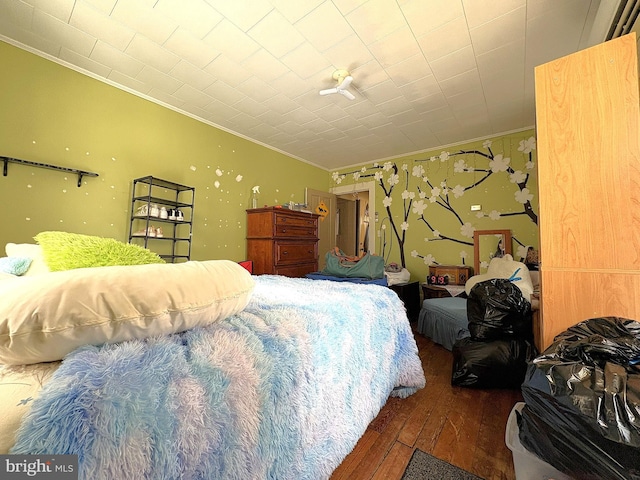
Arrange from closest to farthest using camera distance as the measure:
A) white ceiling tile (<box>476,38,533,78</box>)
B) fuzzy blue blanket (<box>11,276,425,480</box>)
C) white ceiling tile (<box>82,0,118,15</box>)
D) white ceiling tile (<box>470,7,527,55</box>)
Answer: fuzzy blue blanket (<box>11,276,425,480</box>), white ceiling tile (<box>82,0,118,15</box>), white ceiling tile (<box>470,7,527,55</box>), white ceiling tile (<box>476,38,533,78</box>)

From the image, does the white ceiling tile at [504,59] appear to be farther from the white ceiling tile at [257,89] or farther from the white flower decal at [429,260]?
the white flower decal at [429,260]

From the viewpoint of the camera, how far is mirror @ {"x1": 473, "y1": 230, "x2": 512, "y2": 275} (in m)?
3.29

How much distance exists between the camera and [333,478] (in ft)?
3.54

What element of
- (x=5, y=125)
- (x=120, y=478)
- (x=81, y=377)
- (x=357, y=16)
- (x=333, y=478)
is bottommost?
(x=333, y=478)

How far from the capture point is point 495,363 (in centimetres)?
165

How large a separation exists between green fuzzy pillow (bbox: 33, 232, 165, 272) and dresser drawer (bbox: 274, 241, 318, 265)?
7.63 feet

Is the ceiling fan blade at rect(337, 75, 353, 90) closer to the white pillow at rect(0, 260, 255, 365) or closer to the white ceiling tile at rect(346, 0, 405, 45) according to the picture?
the white ceiling tile at rect(346, 0, 405, 45)

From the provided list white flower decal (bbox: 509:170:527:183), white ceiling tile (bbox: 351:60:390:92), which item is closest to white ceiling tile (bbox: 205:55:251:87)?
white ceiling tile (bbox: 351:60:390:92)

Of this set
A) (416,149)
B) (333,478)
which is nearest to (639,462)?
(333,478)

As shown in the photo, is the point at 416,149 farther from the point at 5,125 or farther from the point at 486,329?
the point at 5,125

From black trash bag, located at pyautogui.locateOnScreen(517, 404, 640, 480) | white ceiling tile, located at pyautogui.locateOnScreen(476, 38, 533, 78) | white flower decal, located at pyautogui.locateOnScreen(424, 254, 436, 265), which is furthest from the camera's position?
white flower decal, located at pyautogui.locateOnScreen(424, 254, 436, 265)

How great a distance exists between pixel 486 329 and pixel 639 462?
1.14 m

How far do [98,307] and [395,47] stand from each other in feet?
8.11

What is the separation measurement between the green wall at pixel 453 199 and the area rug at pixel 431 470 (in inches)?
118
